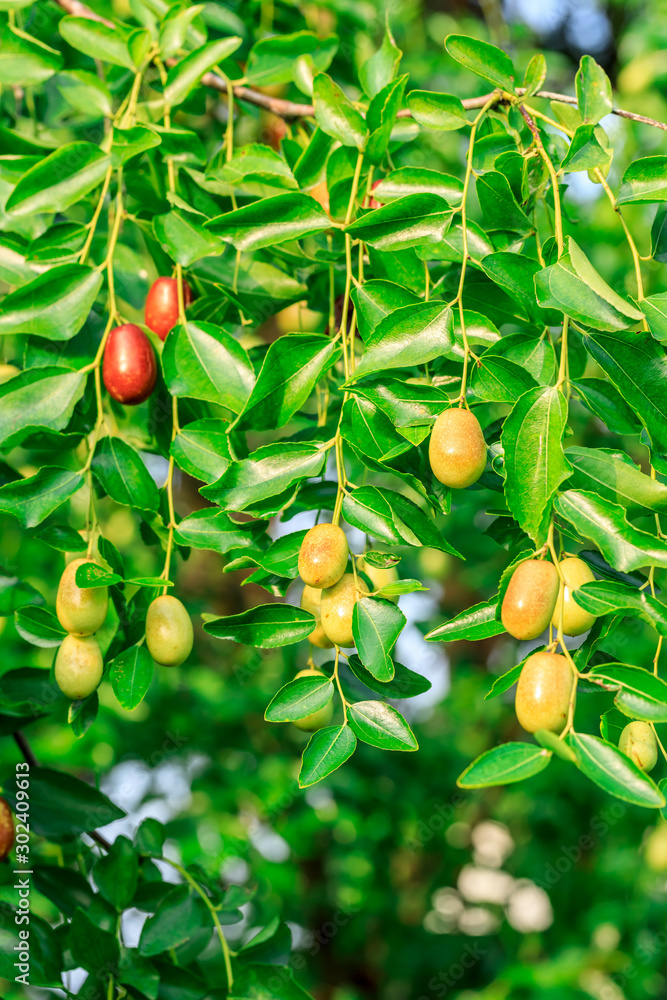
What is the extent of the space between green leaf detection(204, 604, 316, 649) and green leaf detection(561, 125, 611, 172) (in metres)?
0.47

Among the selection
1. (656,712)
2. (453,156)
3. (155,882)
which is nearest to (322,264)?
(656,712)

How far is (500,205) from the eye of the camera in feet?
Answer: 2.81

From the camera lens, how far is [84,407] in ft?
3.39

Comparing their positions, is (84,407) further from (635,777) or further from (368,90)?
(635,777)

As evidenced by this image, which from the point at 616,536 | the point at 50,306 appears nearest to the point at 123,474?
the point at 50,306

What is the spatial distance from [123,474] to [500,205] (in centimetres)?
47

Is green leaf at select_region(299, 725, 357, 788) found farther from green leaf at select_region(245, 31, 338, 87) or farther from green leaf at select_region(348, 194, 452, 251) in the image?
green leaf at select_region(245, 31, 338, 87)

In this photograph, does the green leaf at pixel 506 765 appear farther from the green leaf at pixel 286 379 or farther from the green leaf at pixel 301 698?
the green leaf at pixel 286 379

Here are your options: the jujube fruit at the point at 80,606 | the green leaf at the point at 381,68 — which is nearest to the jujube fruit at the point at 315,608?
the jujube fruit at the point at 80,606

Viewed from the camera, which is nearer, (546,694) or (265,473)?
(546,694)

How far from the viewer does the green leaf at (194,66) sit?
41.1 inches

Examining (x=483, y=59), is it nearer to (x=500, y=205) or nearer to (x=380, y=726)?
(x=500, y=205)

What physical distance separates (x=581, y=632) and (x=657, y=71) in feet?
8.71

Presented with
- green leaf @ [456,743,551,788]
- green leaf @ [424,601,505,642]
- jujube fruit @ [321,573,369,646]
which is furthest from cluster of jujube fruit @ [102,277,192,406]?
green leaf @ [456,743,551,788]
